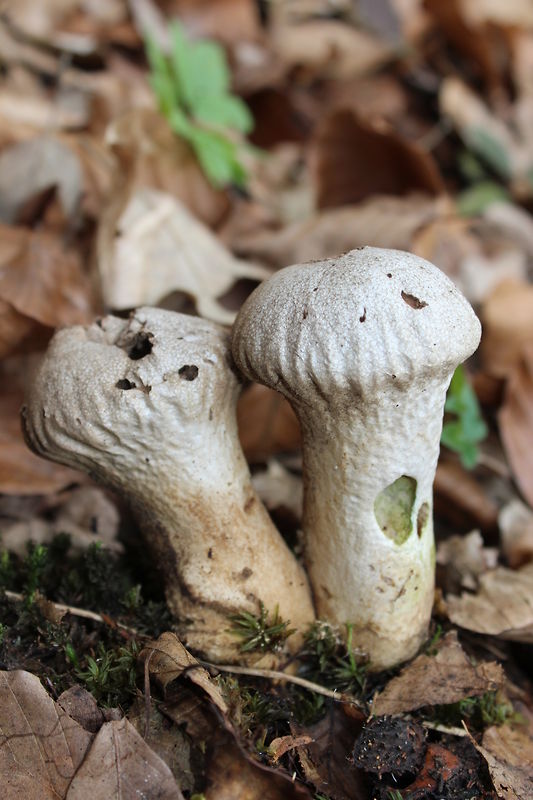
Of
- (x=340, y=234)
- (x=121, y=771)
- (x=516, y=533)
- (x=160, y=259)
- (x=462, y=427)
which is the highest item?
(x=160, y=259)

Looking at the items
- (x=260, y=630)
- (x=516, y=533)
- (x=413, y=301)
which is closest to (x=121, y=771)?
(x=260, y=630)

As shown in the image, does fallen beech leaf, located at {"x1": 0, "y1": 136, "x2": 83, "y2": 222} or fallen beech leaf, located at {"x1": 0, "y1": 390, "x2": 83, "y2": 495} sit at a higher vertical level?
fallen beech leaf, located at {"x1": 0, "y1": 136, "x2": 83, "y2": 222}

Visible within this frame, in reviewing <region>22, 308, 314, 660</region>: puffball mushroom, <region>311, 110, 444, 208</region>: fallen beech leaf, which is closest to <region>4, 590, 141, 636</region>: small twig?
<region>22, 308, 314, 660</region>: puffball mushroom

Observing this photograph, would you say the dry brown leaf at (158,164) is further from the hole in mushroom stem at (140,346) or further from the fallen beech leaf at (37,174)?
the hole in mushroom stem at (140,346)

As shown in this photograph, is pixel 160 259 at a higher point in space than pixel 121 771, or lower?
higher

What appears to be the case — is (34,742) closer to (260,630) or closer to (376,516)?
(260,630)

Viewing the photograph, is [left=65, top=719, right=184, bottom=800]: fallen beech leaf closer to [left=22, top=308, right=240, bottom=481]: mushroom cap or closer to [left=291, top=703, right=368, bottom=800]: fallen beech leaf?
[left=291, top=703, right=368, bottom=800]: fallen beech leaf
